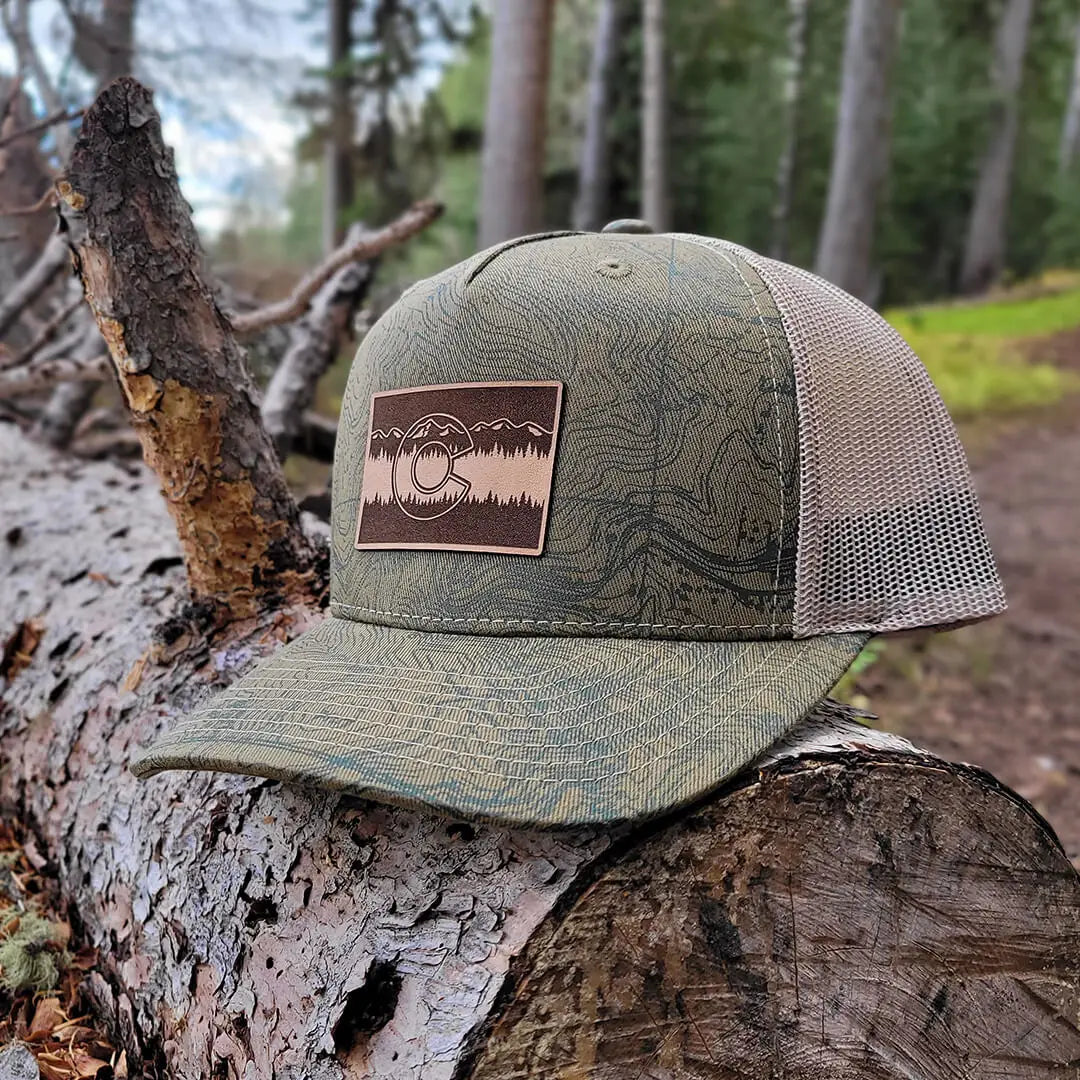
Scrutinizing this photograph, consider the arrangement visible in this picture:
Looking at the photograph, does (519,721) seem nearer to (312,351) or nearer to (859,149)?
(312,351)

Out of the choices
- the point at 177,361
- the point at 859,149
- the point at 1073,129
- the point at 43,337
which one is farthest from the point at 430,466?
the point at 1073,129

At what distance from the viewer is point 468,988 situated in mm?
A: 879

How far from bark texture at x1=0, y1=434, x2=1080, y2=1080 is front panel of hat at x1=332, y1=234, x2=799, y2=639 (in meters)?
0.22

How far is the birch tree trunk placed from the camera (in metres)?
0.91

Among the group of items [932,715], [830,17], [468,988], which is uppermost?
[830,17]

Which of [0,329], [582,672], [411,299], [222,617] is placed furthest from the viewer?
[0,329]

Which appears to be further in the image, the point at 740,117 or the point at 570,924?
the point at 740,117

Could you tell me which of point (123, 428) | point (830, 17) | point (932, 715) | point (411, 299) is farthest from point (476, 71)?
point (411, 299)

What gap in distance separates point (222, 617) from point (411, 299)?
622 mm

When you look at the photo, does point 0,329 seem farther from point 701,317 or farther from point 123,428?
point 701,317

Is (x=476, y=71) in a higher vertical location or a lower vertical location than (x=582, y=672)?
higher

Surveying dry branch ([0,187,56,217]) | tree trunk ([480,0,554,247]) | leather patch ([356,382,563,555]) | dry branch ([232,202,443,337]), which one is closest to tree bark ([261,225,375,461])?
dry branch ([232,202,443,337])

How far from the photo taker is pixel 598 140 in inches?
438

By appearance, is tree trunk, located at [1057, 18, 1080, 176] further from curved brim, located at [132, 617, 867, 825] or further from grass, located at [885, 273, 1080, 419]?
curved brim, located at [132, 617, 867, 825]
